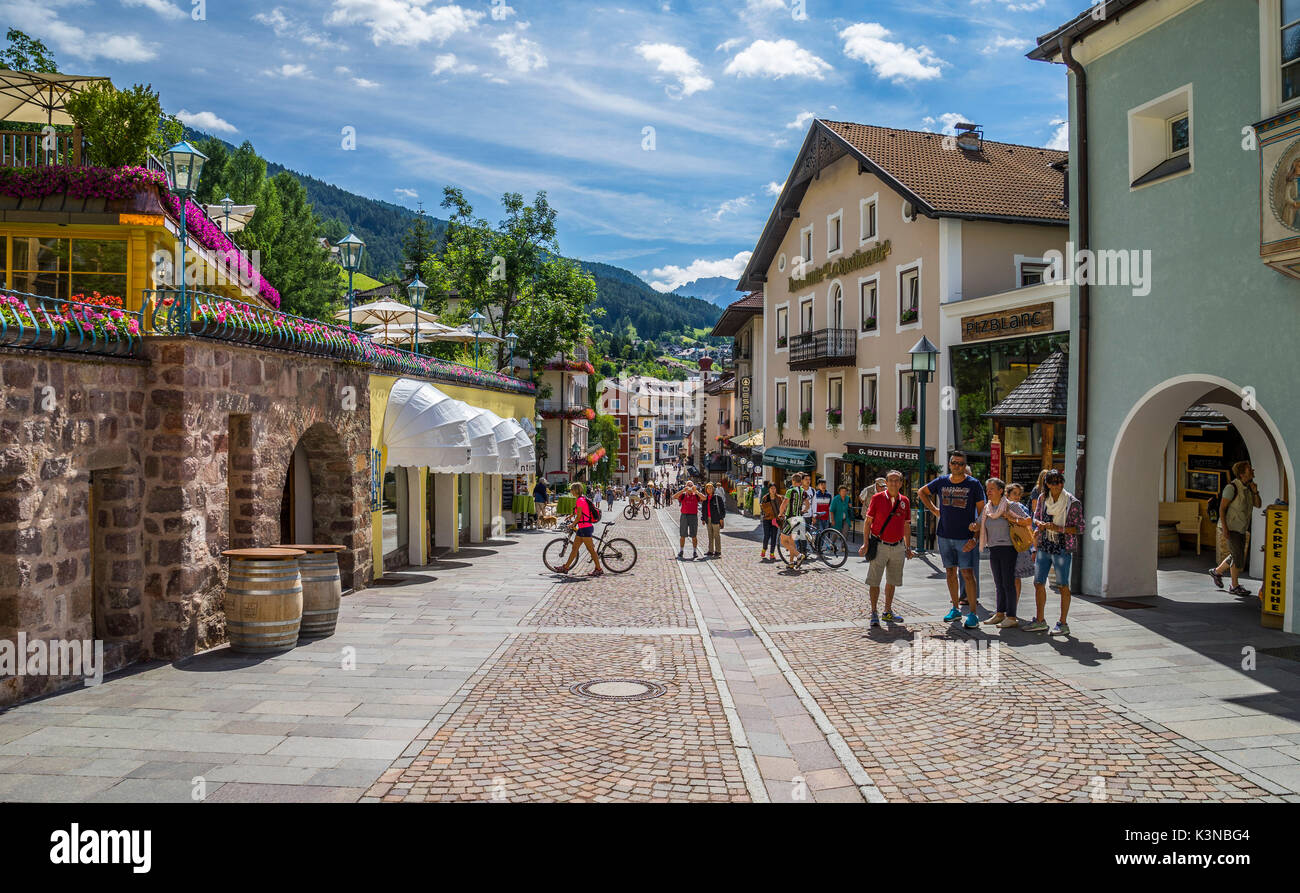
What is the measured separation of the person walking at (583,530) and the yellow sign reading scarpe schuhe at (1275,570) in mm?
9927

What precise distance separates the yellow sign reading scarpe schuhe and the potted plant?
50.4 ft

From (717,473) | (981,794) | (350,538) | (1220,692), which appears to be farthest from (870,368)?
(717,473)

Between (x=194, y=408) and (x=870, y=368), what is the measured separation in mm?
23169

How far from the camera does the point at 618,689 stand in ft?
26.4

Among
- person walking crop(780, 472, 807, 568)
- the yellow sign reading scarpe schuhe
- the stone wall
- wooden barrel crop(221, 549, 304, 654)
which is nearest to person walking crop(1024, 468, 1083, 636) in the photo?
the yellow sign reading scarpe schuhe

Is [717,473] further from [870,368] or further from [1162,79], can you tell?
[1162,79]

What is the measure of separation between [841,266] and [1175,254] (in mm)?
19319

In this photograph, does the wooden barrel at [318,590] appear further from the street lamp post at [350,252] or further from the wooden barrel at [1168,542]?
the wooden barrel at [1168,542]

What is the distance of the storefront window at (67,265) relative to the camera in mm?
14203

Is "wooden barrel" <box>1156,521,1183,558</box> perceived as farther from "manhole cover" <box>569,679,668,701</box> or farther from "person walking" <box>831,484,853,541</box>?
"manhole cover" <box>569,679,668,701</box>

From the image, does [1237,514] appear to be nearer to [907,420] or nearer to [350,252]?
[907,420]

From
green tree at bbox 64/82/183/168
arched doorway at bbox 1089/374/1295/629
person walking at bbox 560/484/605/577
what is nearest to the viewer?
arched doorway at bbox 1089/374/1295/629

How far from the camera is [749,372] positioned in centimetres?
4941

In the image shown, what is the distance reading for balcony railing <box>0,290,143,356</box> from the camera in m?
6.84
